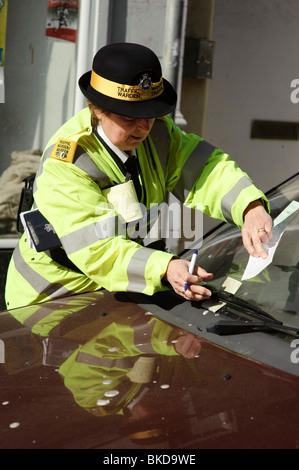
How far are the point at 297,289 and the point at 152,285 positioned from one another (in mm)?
454

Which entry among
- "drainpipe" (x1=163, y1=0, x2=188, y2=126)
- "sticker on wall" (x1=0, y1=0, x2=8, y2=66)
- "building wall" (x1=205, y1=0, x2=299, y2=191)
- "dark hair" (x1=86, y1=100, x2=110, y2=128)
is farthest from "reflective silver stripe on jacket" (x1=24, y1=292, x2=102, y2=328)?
"building wall" (x1=205, y1=0, x2=299, y2=191)

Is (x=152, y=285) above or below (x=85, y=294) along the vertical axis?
above

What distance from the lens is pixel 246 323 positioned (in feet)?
6.89

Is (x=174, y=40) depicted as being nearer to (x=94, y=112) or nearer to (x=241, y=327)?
(x=94, y=112)

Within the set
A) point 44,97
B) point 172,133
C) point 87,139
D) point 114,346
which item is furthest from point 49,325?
point 44,97

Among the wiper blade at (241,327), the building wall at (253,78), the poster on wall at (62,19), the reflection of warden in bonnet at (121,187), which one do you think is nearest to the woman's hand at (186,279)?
the reflection of warden in bonnet at (121,187)

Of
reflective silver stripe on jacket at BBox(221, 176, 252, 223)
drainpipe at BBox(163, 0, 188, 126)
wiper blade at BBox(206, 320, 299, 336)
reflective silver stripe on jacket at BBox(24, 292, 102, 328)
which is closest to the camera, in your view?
wiper blade at BBox(206, 320, 299, 336)

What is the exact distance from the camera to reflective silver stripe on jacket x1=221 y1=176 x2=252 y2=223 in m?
2.61

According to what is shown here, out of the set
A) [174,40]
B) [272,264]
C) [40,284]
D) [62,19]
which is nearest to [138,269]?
[272,264]

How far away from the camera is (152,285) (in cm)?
228

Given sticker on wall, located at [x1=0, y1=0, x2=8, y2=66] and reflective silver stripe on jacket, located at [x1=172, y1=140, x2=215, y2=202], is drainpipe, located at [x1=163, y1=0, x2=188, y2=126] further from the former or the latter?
reflective silver stripe on jacket, located at [x1=172, y1=140, x2=215, y2=202]

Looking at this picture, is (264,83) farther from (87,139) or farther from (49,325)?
(49,325)

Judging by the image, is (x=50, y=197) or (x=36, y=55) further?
(x=36, y=55)

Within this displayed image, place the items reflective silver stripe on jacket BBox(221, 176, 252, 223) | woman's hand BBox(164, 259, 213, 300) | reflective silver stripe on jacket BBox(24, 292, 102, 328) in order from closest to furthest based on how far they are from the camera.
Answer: woman's hand BBox(164, 259, 213, 300)
reflective silver stripe on jacket BBox(24, 292, 102, 328)
reflective silver stripe on jacket BBox(221, 176, 252, 223)
